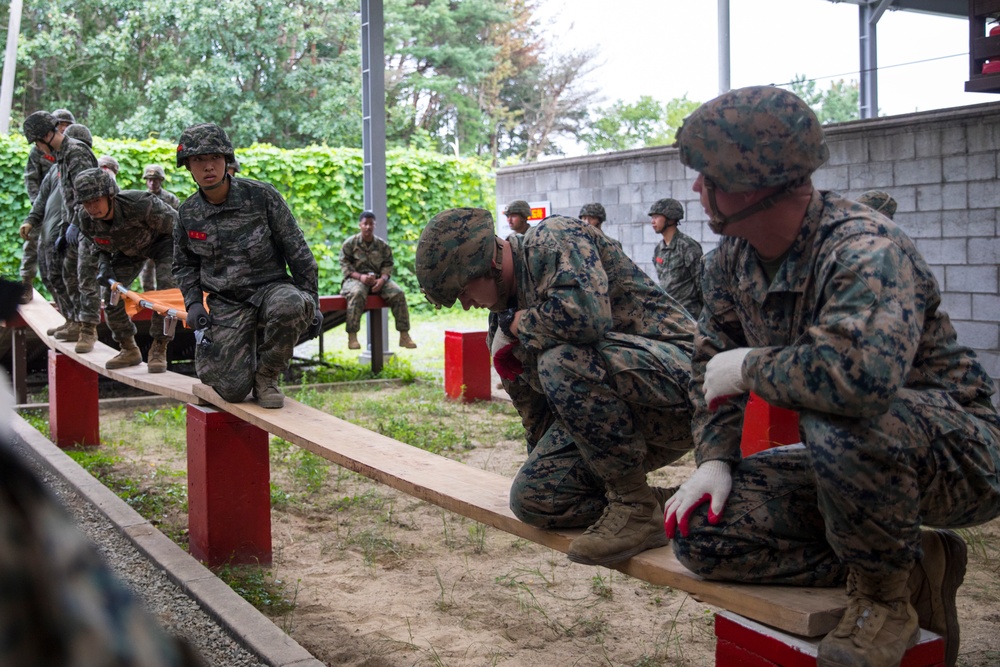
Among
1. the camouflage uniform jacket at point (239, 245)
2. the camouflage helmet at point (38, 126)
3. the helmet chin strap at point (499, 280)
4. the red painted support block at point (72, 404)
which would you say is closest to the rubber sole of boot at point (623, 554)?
the helmet chin strap at point (499, 280)

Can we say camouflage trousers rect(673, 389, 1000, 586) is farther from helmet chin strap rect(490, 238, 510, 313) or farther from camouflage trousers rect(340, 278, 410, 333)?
camouflage trousers rect(340, 278, 410, 333)

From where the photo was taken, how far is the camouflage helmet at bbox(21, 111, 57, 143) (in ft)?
24.1

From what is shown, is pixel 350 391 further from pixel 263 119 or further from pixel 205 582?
pixel 263 119

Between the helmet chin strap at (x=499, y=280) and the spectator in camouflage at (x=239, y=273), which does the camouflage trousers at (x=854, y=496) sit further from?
the spectator in camouflage at (x=239, y=273)

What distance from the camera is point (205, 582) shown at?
4.19 m

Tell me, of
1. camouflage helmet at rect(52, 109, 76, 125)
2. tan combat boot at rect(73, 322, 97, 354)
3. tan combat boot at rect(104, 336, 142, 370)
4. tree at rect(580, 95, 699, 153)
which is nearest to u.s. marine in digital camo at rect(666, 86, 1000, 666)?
tan combat boot at rect(104, 336, 142, 370)

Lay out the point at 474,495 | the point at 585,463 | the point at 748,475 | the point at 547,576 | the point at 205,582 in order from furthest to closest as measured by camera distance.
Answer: the point at 547,576 < the point at 205,582 < the point at 474,495 < the point at 585,463 < the point at 748,475

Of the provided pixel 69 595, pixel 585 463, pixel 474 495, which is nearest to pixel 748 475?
pixel 585 463

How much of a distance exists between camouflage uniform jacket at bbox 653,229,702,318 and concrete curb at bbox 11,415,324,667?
5.82m

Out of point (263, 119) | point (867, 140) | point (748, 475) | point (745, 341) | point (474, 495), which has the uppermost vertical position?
point (263, 119)

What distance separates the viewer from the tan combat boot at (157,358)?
6.46 meters

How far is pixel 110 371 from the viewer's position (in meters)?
6.34

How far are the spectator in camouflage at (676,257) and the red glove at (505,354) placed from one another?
22.3ft

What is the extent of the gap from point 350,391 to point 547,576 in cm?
618
